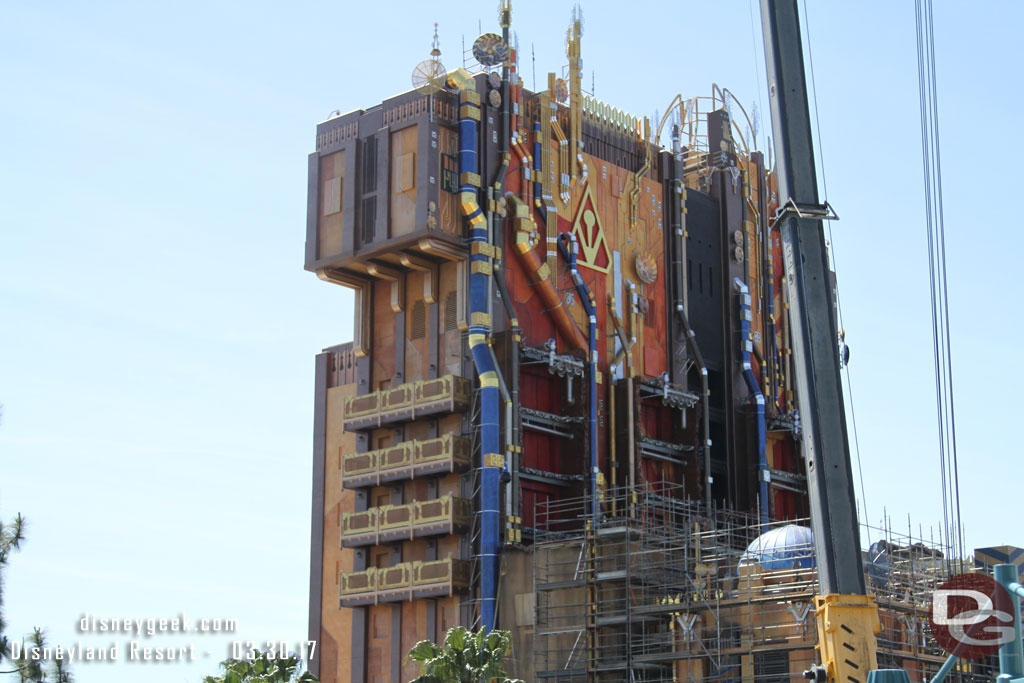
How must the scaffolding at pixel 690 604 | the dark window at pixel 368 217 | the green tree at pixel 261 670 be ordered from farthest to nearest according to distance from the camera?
the dark window at pixel 368 217 → the scaffolding at pixel 690 604 → the green tree at pixel 261 670

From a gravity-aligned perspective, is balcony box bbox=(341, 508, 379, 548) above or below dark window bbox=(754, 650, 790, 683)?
above

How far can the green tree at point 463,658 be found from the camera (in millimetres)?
55562

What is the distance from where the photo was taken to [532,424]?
76.3 metres

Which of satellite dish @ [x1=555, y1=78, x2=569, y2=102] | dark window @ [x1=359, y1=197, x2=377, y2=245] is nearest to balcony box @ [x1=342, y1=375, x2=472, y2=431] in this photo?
dark window @ [x1=359, y1=197, x2=377, y2=245]

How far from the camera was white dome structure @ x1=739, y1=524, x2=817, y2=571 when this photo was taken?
215 ft

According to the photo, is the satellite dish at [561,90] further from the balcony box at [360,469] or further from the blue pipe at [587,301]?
the balcony box at [360,469]

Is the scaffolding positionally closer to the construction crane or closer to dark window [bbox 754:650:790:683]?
dark window [bbox 754:650:790:683]

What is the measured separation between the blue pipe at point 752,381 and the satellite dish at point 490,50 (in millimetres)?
19292

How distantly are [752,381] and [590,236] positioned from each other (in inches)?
532

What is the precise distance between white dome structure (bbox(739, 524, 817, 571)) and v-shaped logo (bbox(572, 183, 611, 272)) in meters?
19.1

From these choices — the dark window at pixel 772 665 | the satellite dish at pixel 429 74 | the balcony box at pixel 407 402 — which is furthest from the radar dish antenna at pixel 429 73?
the dark window at pixel 772 665

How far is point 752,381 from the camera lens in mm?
88438

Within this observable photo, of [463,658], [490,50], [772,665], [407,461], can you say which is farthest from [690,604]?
[490,50]

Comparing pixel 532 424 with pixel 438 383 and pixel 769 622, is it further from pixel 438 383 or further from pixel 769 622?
pixel 769 622
